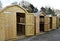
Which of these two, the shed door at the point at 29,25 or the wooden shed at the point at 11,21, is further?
the shed door at the point at 29,25

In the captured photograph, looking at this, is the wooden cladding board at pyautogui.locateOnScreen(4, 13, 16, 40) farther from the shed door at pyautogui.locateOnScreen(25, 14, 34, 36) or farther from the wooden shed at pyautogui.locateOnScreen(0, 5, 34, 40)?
the shed door at pyautogui.locateOnScreen(25, 14, 34, 36)

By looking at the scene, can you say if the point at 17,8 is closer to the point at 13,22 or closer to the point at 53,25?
the point at 13,22

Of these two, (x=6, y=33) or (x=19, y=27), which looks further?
(x=19, y=27)

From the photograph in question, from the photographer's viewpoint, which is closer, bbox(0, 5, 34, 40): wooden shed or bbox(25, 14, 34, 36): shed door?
bbox(0, 5, 34, 40): wooden shed

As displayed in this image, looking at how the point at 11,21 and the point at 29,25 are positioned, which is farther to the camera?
the point at 29,25

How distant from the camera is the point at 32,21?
1402cm

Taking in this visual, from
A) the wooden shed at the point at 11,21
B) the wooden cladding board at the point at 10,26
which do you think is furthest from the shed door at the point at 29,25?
the wooden cladding board at the point at 10,26

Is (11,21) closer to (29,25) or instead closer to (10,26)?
(10,26)

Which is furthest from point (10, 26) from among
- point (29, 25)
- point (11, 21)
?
point (29, 25)

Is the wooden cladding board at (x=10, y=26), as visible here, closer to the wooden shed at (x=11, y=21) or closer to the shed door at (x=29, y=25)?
the wooden shed at (x=11, y=21)

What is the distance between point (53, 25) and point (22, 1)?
9472 mm

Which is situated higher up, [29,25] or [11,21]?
[11,21]

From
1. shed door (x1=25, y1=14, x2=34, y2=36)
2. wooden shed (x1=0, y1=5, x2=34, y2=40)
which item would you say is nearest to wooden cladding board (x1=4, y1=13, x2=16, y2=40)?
wooden shed (x1=0, y1=5, x2=34, y2=40)

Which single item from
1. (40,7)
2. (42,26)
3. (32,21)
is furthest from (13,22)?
(40,7)
